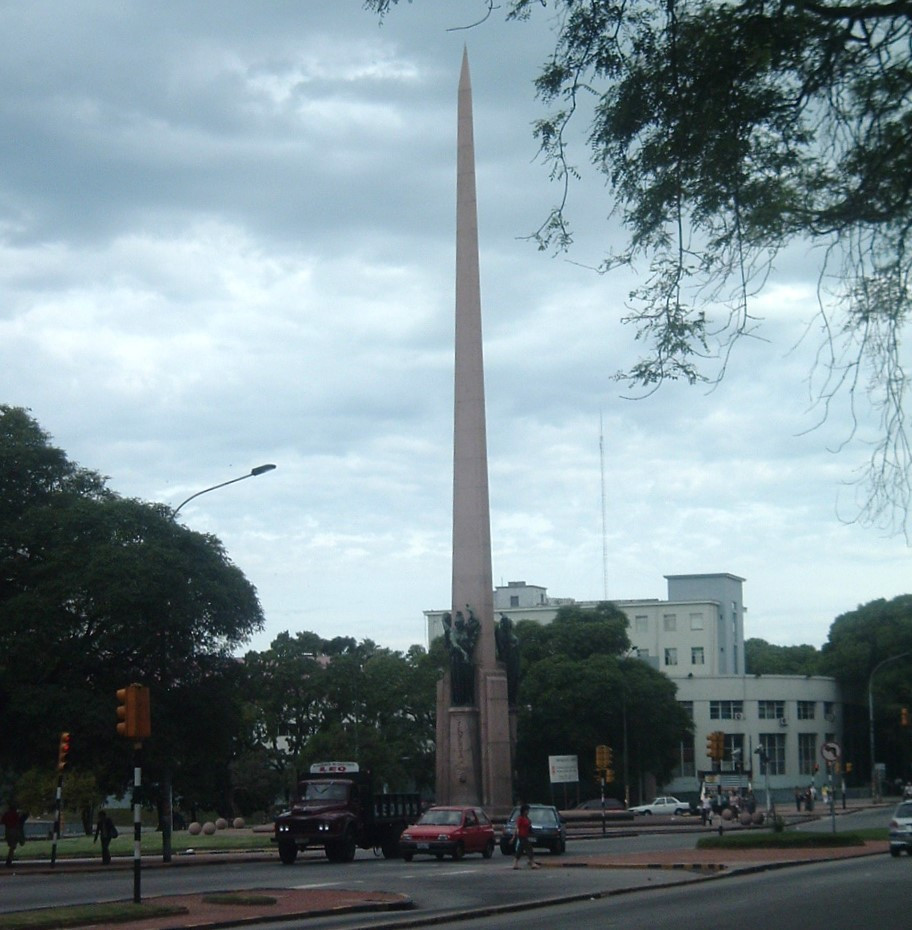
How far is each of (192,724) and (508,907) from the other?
19127 mm

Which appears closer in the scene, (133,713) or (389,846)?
(133,713)

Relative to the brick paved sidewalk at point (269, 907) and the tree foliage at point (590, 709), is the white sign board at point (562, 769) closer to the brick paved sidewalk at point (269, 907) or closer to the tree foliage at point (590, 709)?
the tree foliage at point (590, 709)

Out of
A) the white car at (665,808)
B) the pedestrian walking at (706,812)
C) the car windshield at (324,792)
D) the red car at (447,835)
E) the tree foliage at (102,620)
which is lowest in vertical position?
the white car at (665,808)

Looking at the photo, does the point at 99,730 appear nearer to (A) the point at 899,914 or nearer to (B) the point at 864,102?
(A) the point at 899,914

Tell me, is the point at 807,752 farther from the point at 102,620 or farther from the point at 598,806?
the point at 102,620

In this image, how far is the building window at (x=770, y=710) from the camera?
314ft

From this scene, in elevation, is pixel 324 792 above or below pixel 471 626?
below

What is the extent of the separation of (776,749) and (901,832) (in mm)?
64547

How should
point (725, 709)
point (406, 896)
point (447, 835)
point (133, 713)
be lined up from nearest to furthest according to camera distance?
point (133, 713), point (406, 896), point (447, 835), point (725, 709)

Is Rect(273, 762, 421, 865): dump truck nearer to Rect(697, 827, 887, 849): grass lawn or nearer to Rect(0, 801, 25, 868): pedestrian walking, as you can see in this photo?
Rect(0, 801, 25, 868): pedestrian walking

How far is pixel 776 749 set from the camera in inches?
3807

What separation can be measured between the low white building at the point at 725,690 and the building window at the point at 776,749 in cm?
7

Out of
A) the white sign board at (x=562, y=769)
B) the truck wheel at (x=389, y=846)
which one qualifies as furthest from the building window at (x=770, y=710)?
the truck wheel at (x=389, y=846)

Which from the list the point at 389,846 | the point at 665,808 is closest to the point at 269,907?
the point at 389,846
